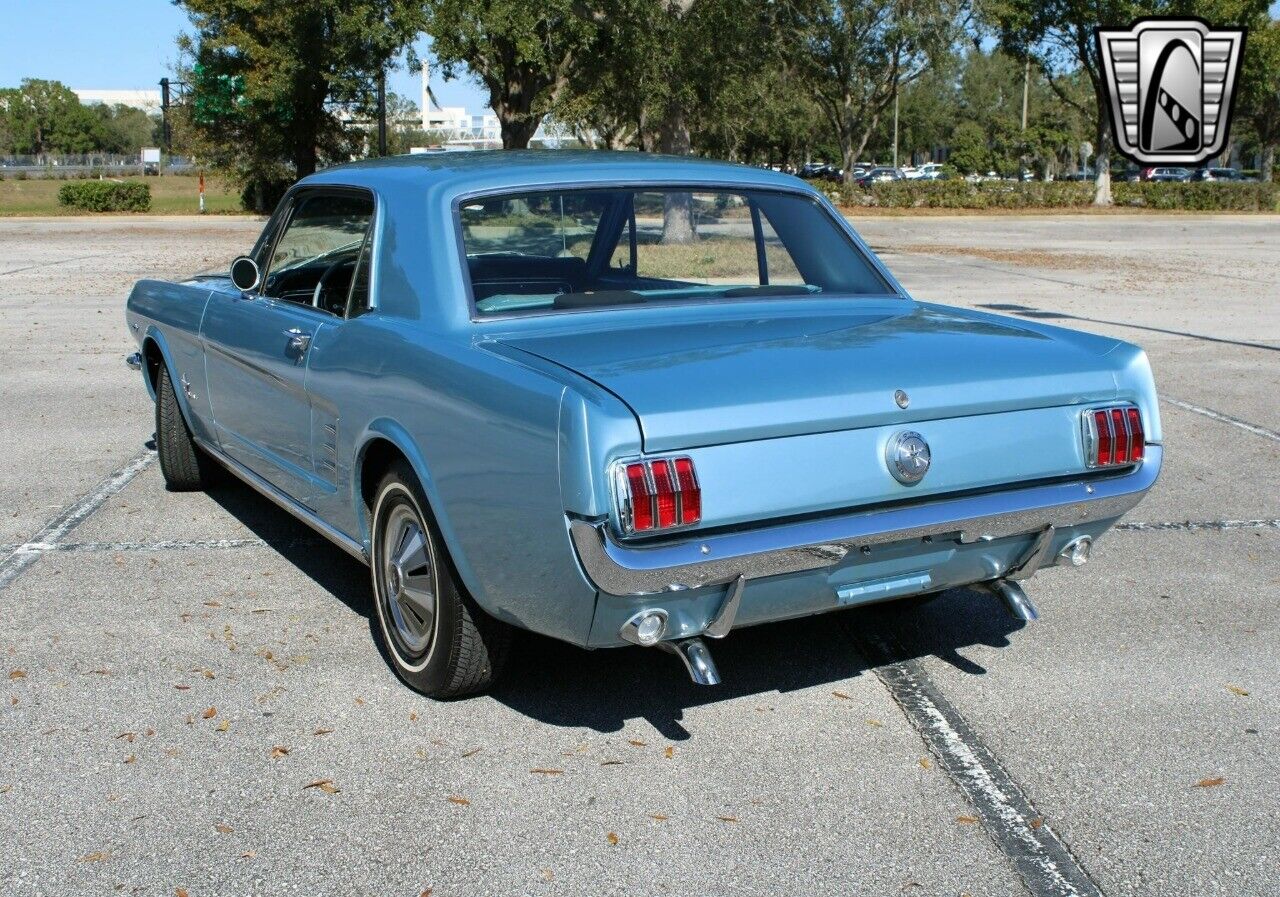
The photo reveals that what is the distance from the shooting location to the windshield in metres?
4.85

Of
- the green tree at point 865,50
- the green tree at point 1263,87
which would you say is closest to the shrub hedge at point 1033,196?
the green tree at point 865,50

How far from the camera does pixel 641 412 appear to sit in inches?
138

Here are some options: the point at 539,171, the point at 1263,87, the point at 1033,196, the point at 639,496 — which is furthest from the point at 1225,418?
the point at 1263,87

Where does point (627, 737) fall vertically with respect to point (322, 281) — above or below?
below

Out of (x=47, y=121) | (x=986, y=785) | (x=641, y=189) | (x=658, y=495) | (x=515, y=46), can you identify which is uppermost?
(x=47, y=121)

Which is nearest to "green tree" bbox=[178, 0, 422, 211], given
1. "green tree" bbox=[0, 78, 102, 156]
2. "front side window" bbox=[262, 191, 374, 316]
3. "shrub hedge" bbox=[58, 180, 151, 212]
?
"shrub hedge" bbox=[58, 180, 151, 212]

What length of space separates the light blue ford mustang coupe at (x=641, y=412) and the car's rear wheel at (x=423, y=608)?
1 cm

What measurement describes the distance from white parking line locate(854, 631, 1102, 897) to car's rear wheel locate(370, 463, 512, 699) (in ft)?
4.26

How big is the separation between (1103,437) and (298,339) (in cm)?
272

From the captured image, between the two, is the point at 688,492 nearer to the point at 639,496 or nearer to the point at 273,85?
the point at 639,496

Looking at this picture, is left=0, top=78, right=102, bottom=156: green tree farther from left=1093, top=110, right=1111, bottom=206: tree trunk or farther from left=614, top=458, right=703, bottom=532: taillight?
left=614, top=458, right=703, bottom=532: taillight

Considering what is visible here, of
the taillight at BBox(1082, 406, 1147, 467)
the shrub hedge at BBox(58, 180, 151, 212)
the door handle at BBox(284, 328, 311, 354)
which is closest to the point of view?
the taillight at BBox(1082, 406, 1147, 467)

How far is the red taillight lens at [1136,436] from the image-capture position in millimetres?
4254

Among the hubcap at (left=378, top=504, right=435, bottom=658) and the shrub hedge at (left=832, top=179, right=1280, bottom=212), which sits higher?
the shrub hedge at (left=832, top=179, right=1280, bottom=212)
